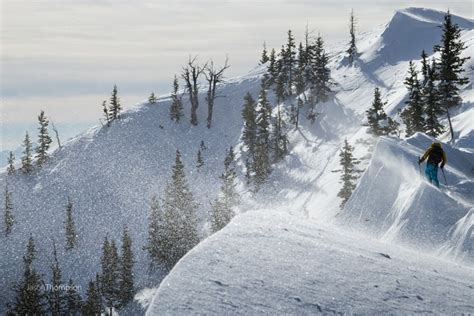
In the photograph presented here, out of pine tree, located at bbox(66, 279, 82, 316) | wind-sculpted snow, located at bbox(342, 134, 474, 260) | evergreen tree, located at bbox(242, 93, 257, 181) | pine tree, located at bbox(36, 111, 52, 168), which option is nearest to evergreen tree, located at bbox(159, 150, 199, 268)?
pine tree, located at bbox(66, 279, 82, 316)

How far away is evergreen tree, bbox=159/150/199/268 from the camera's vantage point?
2269 inches

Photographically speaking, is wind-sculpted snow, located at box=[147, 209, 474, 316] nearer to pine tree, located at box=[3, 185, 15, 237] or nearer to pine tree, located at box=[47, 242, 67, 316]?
pine tree, located at box=[47, 242, 67, 316]

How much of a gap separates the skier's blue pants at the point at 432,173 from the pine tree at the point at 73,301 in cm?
5022

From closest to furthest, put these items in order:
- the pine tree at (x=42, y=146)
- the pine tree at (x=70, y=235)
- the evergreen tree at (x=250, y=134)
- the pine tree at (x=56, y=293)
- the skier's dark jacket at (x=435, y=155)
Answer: the skier's dark jacket at (x=435, y=155) < the pine tree at (x=56, y=293) < the pine tree at (x=70, y=235) < the evergreen tree at (x=250, y=134) < the pine tree at (x=42, y=146)

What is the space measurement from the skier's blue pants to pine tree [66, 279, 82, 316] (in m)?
50.2

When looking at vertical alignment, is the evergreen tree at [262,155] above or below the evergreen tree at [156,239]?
above

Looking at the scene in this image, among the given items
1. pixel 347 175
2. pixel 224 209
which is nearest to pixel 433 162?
pixel 347 175

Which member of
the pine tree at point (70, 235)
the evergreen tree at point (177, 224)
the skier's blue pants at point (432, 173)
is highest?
the skier's blue pants at point (432, 173)

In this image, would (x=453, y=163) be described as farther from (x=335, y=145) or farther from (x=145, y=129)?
(x=145, y=129)

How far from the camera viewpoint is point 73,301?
199 ft

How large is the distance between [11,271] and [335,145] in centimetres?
4712

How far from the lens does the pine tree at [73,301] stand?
59.8m

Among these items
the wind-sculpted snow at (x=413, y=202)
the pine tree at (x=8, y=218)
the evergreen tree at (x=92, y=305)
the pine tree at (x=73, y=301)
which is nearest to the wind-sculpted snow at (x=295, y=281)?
the wind-sculpted snow at (x=413, y=202)

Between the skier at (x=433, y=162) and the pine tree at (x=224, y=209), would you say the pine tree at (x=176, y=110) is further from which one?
the skier at (x=433, y=162)
